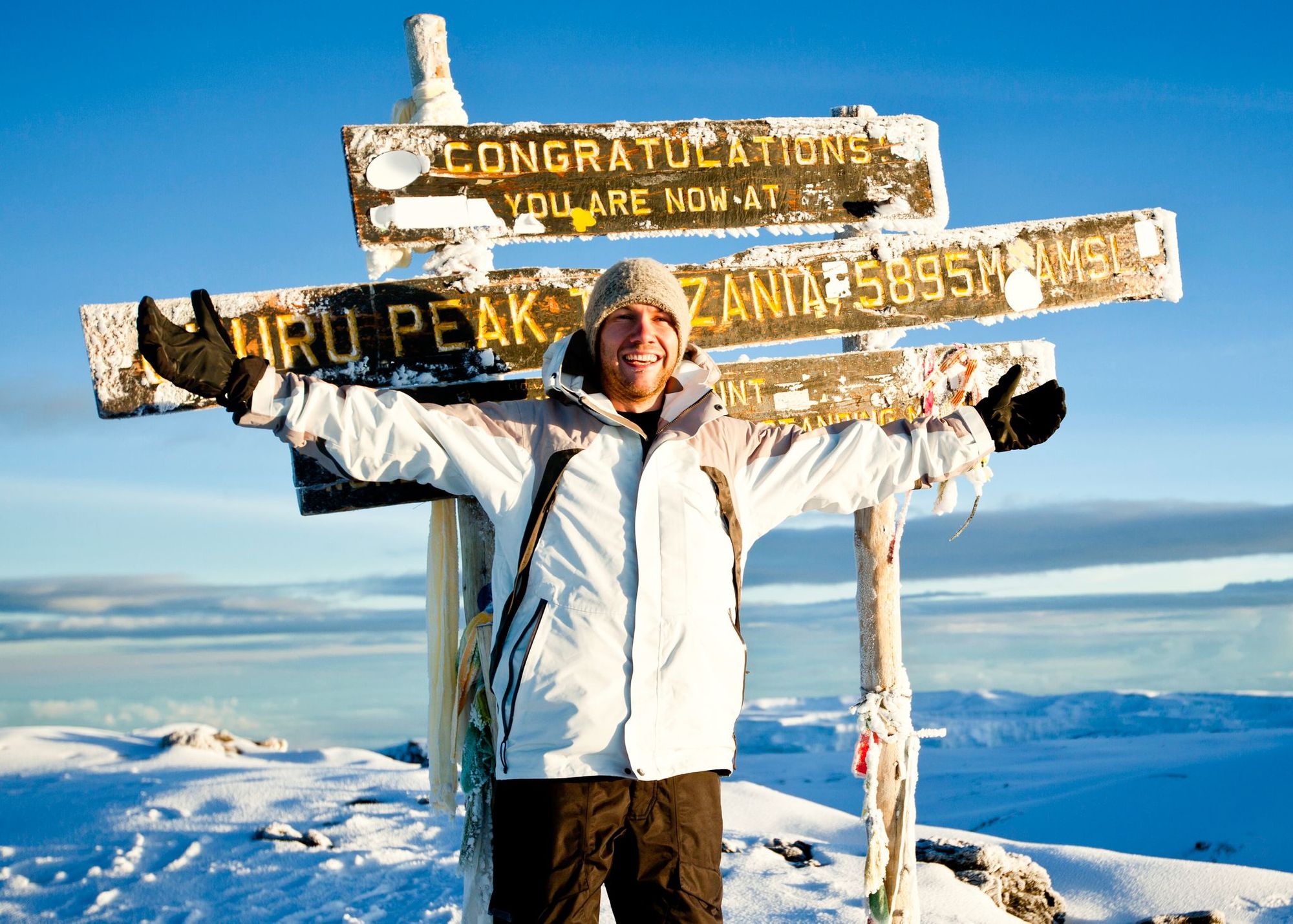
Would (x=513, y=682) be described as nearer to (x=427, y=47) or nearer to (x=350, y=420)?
(x=350, y=420)

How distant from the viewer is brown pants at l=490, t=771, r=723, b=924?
2.82 meters

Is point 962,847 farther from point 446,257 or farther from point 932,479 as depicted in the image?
point 446,257

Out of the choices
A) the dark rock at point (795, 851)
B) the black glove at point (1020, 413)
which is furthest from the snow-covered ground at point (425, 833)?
the black glove at point (1020, 413)

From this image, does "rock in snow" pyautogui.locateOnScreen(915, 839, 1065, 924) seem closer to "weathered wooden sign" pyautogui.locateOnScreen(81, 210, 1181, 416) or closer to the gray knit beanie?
"weathered wooden sign" pyautogui.locateOnScreen(81, 210, 1181, 416)

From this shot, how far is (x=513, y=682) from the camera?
114 inches

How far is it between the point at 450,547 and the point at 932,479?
5.82 feet

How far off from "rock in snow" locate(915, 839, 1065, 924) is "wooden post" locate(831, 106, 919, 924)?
1374mm

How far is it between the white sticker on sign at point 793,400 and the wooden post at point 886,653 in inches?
14.5

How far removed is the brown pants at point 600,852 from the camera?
111 inches

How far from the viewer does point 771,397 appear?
4.08 m

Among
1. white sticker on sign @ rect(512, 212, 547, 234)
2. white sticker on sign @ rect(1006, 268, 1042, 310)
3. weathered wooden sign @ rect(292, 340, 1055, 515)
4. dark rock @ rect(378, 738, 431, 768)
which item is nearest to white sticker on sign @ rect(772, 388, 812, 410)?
weathered wooden sign @ rect(292, 340, 1055, 515)

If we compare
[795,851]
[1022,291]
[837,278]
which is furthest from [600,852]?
[795,851]

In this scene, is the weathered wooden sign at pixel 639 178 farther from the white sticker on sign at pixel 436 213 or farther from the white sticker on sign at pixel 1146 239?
the white sticker on sign at pixel 1146 239

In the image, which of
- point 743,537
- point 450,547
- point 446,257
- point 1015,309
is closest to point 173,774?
point 450,547
